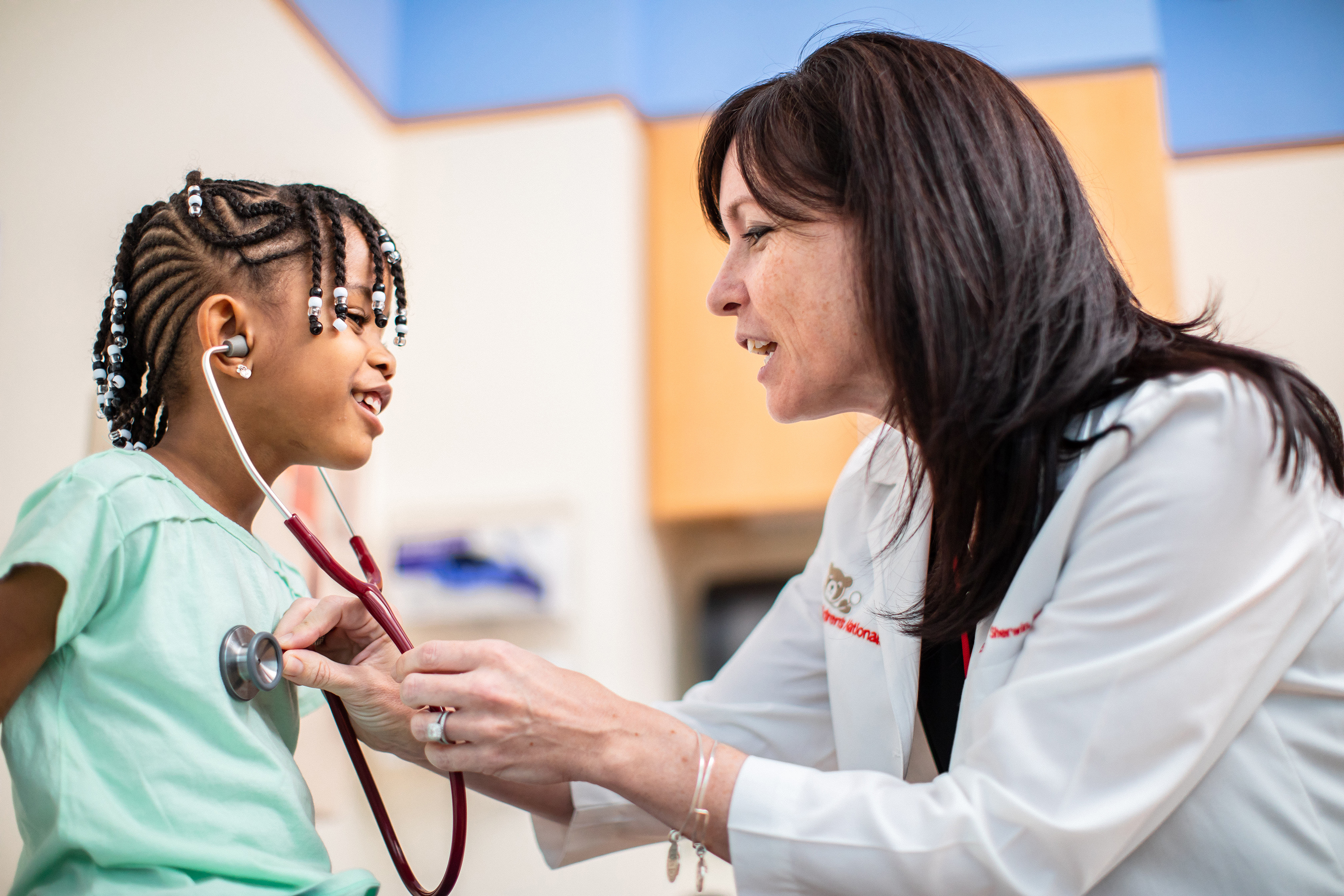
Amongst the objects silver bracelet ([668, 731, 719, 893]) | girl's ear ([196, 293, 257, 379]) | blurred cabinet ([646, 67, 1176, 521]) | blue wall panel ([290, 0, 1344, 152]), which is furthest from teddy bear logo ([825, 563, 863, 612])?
blue wall panel ([290, 0, 1344, 152])

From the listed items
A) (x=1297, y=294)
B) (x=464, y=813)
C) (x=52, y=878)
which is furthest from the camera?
(x=1297, y=294)

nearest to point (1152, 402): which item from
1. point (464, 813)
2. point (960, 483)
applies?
point (960, 483)

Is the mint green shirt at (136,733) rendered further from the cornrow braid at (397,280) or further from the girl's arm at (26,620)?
the cornrow braid at (397,280)

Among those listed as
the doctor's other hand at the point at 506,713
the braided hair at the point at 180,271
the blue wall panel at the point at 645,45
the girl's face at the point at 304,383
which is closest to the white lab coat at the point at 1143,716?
the doctor's other hand at the point at 506,713

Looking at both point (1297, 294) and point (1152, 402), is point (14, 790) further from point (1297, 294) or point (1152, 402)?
point (1297, 294)

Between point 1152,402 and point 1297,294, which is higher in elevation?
point 1297,294

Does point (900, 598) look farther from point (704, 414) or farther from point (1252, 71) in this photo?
point (1252, 71)

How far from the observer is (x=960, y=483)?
92 centimetres

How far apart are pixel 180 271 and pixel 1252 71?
97.6 inches

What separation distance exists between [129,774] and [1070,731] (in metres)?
0.70

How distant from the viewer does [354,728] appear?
0.95 m

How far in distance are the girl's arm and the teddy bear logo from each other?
A: 745 millimetres

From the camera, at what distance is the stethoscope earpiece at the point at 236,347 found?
90 cm

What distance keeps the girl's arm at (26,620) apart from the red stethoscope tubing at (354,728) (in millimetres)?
183
